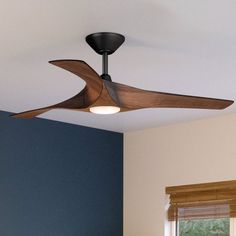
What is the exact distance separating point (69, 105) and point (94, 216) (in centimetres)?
245

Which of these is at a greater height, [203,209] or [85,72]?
[85,72]

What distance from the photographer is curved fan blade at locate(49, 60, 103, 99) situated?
2.66m

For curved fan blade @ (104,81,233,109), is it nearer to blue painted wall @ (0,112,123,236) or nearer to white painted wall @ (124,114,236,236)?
white painted wall @ (124,114,236,236)

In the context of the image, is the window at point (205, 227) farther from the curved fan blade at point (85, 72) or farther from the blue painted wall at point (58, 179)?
the curved fan blade at point (85, 72)

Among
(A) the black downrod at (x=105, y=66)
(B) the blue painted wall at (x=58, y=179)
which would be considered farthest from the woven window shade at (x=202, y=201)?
(A) the black downrod at (x=105, y=66)

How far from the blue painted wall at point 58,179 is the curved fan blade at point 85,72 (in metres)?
2.13

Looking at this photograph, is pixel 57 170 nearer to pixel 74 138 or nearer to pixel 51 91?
pixel 74 138

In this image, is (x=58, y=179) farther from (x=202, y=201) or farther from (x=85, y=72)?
(x=85, y=72)

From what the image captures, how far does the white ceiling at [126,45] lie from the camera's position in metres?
2.87

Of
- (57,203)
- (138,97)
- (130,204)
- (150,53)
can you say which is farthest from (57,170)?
(138,97)

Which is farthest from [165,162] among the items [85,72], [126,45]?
[85,72]

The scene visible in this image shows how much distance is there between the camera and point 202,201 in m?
5.05

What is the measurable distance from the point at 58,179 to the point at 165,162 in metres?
0.91

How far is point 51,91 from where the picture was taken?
4309mm
